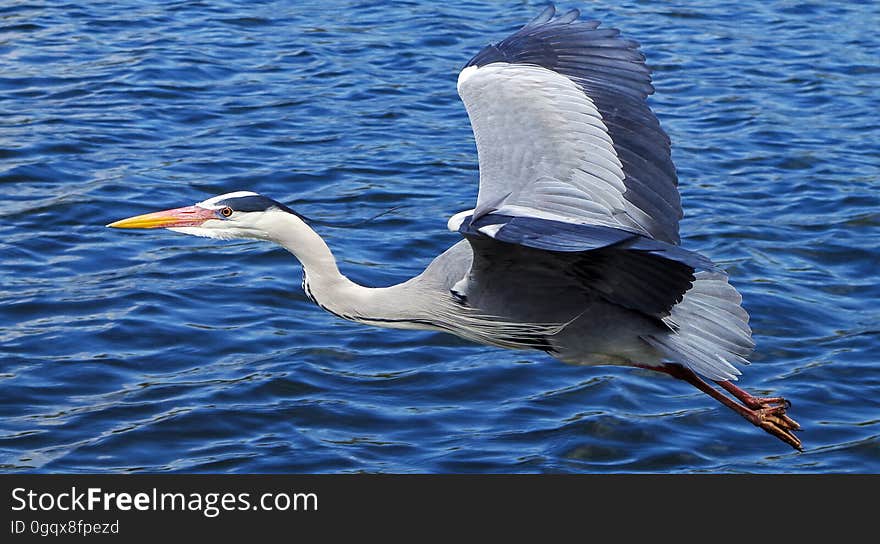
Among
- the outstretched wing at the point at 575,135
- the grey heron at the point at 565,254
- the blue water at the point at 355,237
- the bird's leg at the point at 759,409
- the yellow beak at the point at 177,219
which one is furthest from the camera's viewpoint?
the blue water at the point at 355,237

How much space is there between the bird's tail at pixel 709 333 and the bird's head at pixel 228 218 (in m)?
1.76

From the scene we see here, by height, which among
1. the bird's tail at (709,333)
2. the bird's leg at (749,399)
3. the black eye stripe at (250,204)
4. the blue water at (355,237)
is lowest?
the blue water at (355,237)

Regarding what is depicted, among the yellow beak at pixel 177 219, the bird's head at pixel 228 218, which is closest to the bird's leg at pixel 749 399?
the bird's head at pixel 228 218

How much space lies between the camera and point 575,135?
7.05 meters

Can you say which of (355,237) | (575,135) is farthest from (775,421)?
(355,237)

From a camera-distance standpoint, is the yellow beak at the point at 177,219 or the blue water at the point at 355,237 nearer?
the yellow beak at the point at 177,219

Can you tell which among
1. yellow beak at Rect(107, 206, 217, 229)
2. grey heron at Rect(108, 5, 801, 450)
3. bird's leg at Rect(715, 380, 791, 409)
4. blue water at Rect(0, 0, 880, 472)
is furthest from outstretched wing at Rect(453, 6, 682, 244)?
blue water at Rect(0, 0, 880, 472)

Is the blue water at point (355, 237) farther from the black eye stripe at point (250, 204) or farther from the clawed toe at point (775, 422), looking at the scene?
the black eye stripe at point (250, 204)

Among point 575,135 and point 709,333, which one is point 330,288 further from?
point 709,333

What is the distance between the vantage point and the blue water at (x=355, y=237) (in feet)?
26.7

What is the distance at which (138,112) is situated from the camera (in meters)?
12.7

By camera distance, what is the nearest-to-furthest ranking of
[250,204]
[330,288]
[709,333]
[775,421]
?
1. [250,204]
2. [330,288]
3. [709,333]
4. [775,421]

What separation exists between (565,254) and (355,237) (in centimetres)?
437
